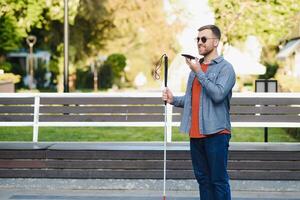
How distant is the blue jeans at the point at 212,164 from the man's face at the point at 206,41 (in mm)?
712

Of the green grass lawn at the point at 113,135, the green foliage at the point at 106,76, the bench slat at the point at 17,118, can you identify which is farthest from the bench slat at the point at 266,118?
the green foliage at the point at 106,76

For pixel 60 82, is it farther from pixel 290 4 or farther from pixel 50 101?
pixel 50 101

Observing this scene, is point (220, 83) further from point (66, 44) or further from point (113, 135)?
point (66, 44)

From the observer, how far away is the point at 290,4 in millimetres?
26953

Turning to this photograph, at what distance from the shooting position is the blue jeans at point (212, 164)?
5.80 m

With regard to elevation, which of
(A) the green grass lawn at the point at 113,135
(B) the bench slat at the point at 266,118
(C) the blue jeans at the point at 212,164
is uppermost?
(B) the bench slat at the point at 266,118

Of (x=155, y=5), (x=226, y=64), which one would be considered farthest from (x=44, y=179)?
(x=155, y=5)

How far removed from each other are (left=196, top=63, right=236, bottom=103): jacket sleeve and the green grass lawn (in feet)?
23.2

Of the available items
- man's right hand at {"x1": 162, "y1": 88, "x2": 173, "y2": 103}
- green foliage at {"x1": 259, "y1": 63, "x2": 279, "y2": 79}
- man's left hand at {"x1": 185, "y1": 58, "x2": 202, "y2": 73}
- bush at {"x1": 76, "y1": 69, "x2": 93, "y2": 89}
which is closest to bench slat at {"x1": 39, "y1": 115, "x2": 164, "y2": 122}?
man's right hand at {"x1": 162, "y1": 88, "x2": 173, "y2": 103}

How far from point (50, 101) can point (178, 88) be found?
20228mm

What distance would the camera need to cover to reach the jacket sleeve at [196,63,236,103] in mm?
5599

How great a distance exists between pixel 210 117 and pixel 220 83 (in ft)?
0.98

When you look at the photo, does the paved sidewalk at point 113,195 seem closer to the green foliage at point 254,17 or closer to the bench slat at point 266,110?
the bench slat at point 266,110

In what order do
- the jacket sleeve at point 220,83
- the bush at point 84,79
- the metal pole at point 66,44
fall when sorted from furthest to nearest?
the bush at point 84,79 < the metal pole at point 66,44 < the jacket sleeve at point 220,83
